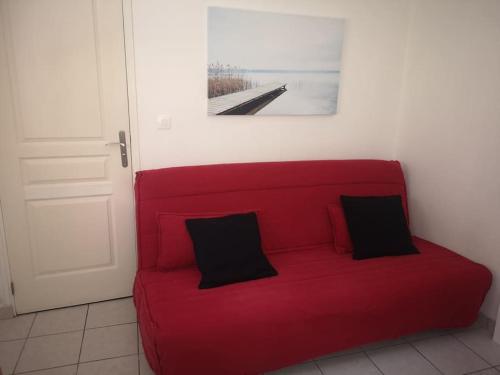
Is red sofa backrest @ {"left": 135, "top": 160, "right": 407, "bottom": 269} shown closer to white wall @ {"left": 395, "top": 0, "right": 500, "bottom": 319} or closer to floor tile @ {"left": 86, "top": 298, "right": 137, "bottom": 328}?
white wall @ {"left": 395, "top": 0, "right": 500, "bottom": 319}

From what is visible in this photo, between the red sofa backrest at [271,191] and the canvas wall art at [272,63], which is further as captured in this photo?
the canvas wall art at [272,63]

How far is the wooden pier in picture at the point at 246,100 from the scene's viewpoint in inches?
90.7

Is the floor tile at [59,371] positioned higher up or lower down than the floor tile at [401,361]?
lower down

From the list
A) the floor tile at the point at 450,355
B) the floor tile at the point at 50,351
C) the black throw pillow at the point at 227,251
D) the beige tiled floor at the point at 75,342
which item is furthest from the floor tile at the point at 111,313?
the floor tile at the point at 450,355

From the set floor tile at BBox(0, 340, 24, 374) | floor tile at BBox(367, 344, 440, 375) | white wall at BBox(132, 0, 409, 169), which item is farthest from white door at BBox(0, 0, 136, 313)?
floor tile at BBox(367, 344, 440, 375)

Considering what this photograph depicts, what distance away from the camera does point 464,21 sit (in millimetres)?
2211

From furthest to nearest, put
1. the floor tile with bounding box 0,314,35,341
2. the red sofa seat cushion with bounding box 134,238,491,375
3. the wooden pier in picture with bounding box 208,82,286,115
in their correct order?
1. the wooden pier in picture with bounding box 208,82,286,115
2. the floor tile with bounding box 0,314,35,341
3. the red sofa seat cushion with bounding box 134,238,491,375

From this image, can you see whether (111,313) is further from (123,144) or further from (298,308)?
(298,308)

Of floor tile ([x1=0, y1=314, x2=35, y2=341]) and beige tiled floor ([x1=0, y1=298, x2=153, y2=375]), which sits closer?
beige tiled floor ([x1=0, y1=298, x2=153, y2=375])

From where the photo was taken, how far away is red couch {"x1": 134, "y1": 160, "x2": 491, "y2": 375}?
61.2 inches

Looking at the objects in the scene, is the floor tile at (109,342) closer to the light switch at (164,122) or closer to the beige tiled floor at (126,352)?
the beige tiled floor at (126,352)

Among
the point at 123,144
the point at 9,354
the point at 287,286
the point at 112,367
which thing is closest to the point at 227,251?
the point at 287,286

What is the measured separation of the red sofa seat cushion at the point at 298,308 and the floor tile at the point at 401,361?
0.45 ft

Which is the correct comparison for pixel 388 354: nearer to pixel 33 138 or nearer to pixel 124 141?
pixel 124 141
